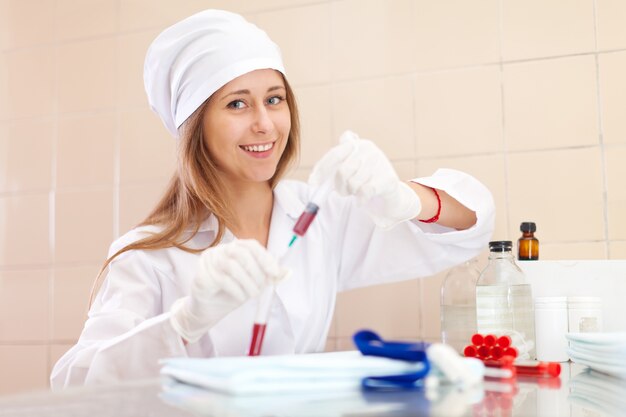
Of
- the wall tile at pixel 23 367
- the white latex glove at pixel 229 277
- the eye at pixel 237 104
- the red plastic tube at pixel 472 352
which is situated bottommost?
the wall tile at pixel 23 367

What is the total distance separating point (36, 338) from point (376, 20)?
54.0 inches

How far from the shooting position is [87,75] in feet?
7.19

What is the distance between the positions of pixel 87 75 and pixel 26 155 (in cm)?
32

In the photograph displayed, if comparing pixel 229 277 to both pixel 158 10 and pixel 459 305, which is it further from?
pixel 158 10

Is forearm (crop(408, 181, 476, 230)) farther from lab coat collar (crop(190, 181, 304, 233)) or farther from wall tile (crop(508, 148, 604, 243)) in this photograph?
lab coat collar (crop(190, 181, 304, 233))

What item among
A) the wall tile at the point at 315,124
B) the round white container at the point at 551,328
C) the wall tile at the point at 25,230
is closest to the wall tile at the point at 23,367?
the wall tile at the point at 25,230

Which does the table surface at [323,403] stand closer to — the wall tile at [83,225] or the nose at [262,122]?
the nose at [262,122]

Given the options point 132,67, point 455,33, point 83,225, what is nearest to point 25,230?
point 83,225

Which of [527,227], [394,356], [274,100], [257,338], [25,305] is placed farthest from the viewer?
[25,305]

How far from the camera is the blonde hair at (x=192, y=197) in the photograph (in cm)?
151

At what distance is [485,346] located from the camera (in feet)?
3.50

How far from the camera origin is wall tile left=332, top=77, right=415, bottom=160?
5.87 feet

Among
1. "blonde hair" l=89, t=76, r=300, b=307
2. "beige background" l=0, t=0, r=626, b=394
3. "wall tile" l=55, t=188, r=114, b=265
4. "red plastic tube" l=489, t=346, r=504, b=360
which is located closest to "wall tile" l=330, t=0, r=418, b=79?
"beige background" l=0, t=0, r=626, b=394

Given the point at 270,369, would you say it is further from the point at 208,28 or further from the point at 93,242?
the point at 93,242
